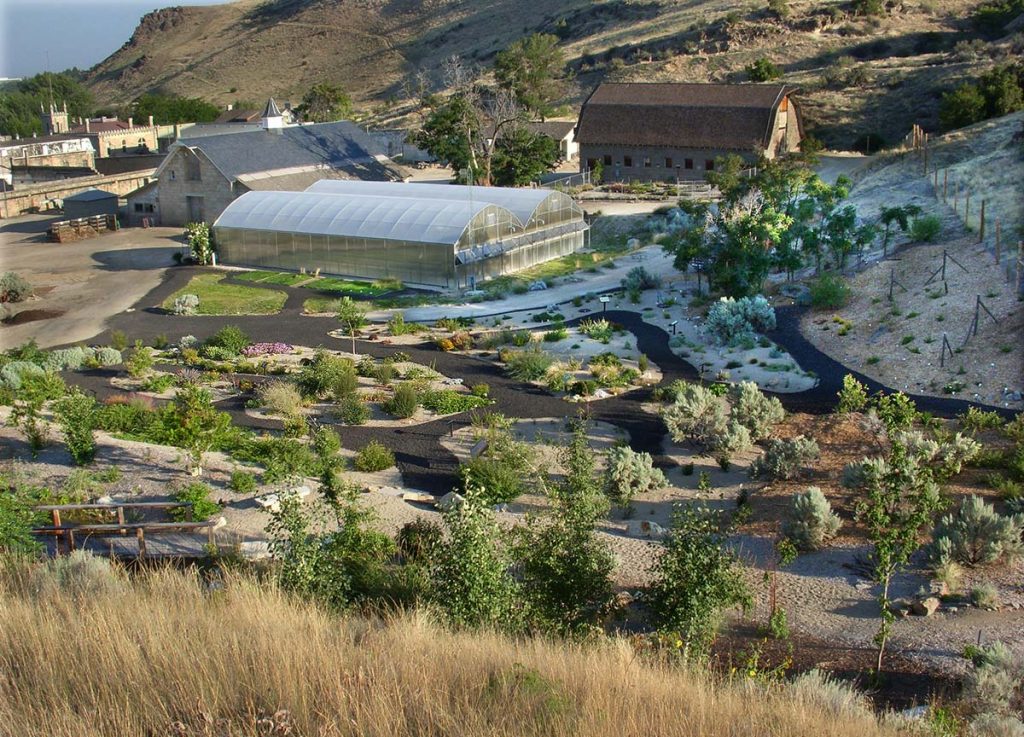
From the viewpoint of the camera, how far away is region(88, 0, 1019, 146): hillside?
203 feet

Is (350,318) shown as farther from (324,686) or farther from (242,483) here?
(324,686)

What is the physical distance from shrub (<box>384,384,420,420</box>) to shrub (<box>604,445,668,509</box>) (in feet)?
19.2

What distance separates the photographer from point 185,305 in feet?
109

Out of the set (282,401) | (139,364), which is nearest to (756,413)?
(282,401)

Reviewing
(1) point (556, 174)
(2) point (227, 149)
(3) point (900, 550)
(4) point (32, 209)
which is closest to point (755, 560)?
(3) point (900, 550)

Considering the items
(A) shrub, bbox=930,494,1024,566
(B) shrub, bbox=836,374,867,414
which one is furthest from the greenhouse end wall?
(A) shrub, bbox=930,494,1024,566

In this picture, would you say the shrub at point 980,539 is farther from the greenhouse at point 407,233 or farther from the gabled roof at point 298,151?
the gabled roof at point 298,151

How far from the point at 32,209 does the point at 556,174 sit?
30.1 metres

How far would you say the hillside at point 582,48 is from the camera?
6188cm

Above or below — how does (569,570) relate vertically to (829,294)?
below

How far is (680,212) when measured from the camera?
4434 cm

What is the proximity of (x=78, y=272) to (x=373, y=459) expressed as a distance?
26.8 meters

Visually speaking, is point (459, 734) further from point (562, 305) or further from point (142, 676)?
point (562, 305)

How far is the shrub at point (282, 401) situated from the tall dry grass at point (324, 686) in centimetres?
1369
